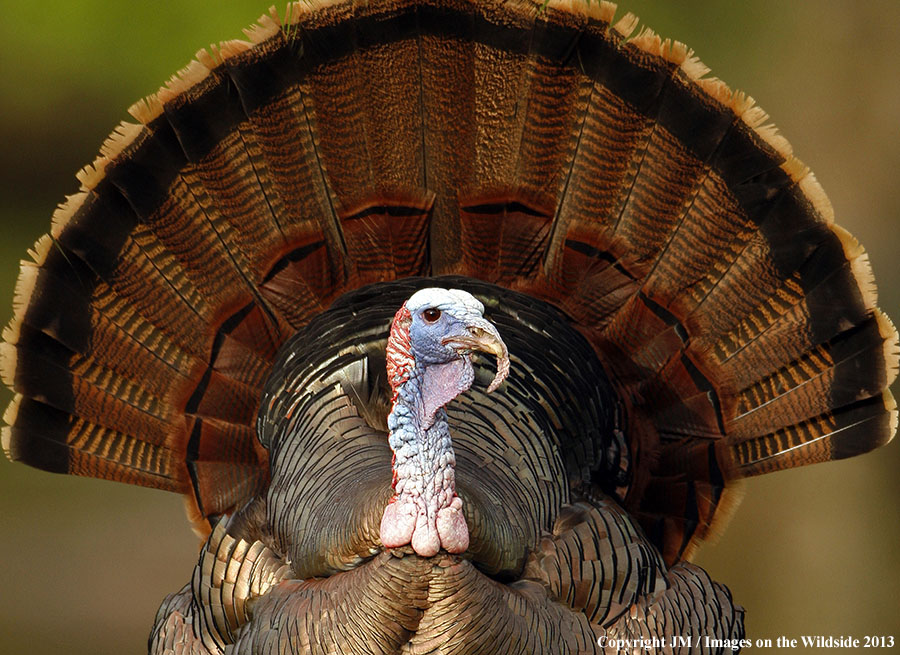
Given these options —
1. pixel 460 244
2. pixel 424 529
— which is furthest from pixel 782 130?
pixel 424 529

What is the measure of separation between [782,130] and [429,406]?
2318 mm

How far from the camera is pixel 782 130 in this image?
12.4ft

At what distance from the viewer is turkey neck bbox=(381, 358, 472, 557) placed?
74.3 inches

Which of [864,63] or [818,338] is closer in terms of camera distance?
[818,338]

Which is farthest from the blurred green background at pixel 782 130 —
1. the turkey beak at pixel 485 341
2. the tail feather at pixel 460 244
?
the turkey beak at pixel 485 341

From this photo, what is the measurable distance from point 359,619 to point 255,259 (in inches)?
41.6

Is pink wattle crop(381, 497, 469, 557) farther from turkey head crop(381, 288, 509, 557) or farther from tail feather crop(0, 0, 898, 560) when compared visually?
tail feather crop(0, 0, 898, 560)

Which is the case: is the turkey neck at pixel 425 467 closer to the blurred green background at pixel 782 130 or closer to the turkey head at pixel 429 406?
the turkey head at pixel 429 406

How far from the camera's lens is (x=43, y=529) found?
444 centimetres

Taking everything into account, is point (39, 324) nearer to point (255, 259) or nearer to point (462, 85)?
point (255, 259)

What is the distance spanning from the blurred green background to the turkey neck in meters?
2.02

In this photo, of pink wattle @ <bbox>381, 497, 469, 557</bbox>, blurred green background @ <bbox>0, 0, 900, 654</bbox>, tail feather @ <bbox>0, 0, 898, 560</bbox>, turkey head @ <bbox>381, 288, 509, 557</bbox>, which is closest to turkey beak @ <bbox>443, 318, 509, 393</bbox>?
turkey head @ <bbox>381, 288, 509, 557</bbox>

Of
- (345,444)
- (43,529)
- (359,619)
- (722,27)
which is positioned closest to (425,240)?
(345,444)

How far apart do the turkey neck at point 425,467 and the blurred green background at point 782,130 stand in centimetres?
202
